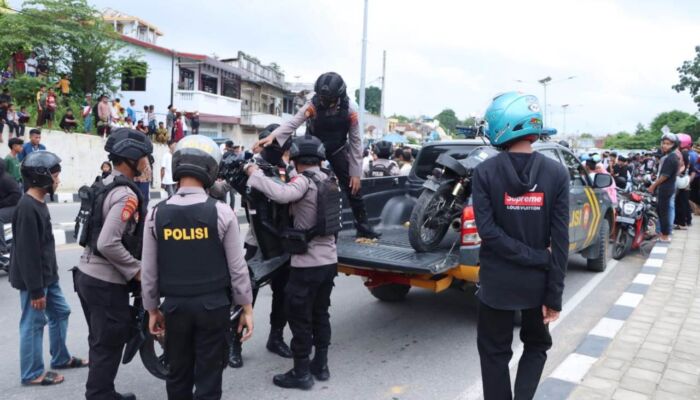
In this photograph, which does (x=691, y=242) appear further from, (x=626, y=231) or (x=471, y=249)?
(x=471, y=249)

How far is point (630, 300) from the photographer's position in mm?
5914

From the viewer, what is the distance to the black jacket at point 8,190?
665 centimetres

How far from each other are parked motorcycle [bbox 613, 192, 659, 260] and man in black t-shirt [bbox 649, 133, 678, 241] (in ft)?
0.52

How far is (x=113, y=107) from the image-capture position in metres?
19.8

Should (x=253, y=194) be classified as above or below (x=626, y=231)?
above

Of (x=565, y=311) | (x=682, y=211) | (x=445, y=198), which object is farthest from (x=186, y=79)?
(x=565, y=311)

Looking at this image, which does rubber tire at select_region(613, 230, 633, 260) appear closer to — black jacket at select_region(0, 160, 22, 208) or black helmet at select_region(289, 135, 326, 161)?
black helmet at select_region(289, 135, 326, 161)

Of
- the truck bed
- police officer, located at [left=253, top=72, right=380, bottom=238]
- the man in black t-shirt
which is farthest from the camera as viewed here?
the man in black t-shirt

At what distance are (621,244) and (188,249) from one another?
26.1 ft

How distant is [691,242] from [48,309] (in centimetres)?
951

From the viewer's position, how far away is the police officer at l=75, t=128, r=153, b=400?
3219mm

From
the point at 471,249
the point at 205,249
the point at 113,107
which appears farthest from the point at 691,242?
the point at 113,107

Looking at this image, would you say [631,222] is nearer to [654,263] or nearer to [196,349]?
[654,263]

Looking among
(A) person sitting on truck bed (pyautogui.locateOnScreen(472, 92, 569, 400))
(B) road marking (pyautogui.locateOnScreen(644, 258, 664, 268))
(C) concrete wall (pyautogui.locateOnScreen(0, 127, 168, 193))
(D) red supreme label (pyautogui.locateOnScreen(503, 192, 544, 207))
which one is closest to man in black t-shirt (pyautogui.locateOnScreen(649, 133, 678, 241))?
(B) road marking (pyautogui.locateOnScreen(644, 258, 664, 268))
